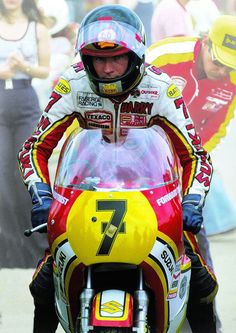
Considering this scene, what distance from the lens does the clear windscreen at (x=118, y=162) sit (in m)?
4.46

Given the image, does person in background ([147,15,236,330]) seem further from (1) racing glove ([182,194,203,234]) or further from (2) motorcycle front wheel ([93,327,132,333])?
(2) motorcycle front wheel ([93,327,132,333])

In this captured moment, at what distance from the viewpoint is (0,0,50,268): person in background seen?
7648 mm

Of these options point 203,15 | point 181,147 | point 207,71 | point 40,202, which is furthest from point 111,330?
point 203,15

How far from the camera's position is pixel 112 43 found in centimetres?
459

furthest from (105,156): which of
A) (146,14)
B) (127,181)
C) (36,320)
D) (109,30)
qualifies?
(146,14)

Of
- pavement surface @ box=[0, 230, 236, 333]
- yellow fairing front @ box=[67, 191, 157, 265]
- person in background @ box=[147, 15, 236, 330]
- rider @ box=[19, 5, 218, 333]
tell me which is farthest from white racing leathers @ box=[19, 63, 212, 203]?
person in background @ box=[147, 15, 236, 330]

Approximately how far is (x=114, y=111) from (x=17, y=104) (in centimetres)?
286

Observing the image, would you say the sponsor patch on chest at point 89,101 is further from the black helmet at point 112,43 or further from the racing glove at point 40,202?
the racing glove at point 40,202

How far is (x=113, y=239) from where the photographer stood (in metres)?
4.26

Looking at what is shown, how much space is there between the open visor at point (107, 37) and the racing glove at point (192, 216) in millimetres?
663

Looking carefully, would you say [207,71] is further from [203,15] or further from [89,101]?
[89,101]

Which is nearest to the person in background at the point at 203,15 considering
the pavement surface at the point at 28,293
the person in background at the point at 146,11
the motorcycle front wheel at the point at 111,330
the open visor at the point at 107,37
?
the person in background at the point at 146,11

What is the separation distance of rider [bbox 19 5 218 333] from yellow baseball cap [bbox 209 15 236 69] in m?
2.57

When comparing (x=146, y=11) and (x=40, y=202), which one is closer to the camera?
(x=40, y=202)
